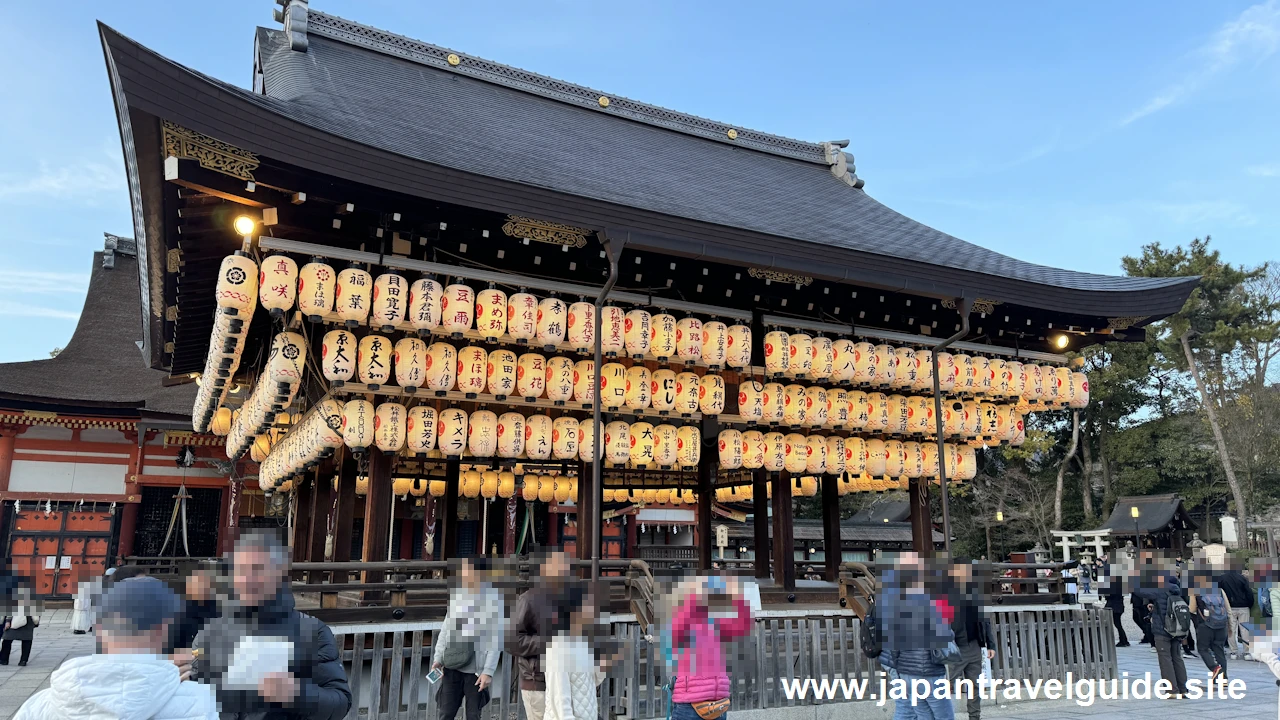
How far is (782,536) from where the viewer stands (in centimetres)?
1133

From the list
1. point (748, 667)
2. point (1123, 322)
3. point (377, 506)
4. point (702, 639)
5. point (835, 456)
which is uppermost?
point (1123, 322)

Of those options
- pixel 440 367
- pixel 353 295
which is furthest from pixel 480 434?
pixel 353 295

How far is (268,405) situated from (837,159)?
1462 cm

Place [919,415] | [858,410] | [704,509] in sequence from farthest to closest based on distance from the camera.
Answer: [704,509] < [919,415] < [858,410]

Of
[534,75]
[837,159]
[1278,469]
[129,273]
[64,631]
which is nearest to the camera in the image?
[64,631]

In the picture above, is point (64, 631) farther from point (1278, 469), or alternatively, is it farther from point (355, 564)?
point (1278, 469)

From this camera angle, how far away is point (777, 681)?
28.6 ft

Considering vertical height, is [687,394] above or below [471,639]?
above

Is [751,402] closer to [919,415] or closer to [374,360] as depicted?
[919,415]

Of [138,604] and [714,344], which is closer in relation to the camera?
[138,604]

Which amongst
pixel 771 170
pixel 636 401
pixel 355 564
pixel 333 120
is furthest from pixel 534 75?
pixel 355 564

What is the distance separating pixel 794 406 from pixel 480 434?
14.8 feet

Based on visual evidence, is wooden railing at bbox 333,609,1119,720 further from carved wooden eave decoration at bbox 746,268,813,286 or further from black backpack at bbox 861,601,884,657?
carved wooden eave decoration at bbox 746,268,813,286

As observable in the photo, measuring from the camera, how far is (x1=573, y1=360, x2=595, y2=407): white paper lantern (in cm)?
961
